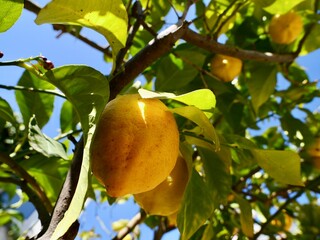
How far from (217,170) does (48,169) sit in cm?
36

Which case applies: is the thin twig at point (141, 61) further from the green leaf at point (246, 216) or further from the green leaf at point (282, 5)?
the green leaf at point (282, 5)

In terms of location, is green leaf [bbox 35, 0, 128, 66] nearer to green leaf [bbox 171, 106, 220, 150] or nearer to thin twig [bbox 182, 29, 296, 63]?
green leaf [bbox 171, 106, 220, 150]

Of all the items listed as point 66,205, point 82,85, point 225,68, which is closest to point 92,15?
point 82,85

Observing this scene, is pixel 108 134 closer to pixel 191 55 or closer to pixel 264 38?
pixel 191 55

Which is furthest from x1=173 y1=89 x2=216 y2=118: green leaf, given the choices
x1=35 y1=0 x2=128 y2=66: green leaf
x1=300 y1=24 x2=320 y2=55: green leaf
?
x1=300 y1=24 x2=320 y2=55: green leaf

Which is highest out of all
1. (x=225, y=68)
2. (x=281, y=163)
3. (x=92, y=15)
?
(x=92, y=15)

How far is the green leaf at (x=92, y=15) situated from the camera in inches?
17.4

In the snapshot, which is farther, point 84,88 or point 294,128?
point 294,128

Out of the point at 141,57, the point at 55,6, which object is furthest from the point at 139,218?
the point at 55,6

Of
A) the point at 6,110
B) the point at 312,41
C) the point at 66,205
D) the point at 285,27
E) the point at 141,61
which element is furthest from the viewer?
the point at 312,41

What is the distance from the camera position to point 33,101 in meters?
0.80

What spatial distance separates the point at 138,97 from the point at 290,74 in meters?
0.99

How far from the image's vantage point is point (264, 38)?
1257 mm

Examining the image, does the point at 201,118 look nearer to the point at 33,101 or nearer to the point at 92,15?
the point at 92,15
